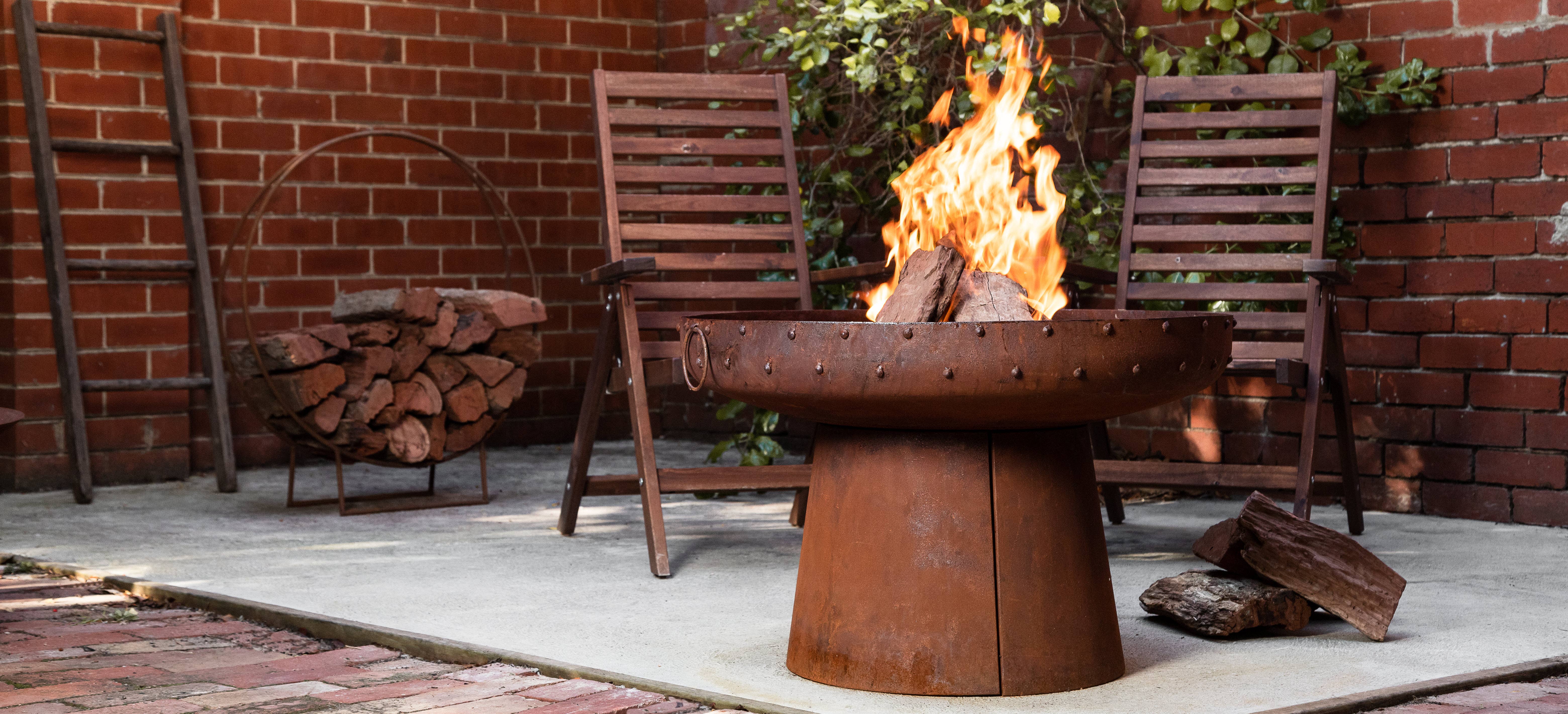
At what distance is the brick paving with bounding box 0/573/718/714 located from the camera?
2301 mm

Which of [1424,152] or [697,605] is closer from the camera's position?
[697,605]

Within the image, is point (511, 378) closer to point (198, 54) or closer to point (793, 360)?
point (198, 54)

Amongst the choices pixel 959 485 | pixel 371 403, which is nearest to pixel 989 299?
pixel 959 485

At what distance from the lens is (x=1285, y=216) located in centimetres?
430

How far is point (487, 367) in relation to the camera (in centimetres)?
453

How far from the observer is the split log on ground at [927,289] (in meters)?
2.52

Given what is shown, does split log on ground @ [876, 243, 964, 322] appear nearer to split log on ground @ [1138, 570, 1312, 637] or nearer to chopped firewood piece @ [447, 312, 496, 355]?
split log on ground @ [1138, 570, 1312, 637]

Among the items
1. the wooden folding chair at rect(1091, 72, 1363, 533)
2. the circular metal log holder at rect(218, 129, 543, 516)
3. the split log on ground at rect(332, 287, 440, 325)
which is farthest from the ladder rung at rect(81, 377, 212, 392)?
the wooden folding chair at rect(1091, 72, 1363, 533)

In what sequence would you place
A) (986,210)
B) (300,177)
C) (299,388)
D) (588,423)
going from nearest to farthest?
(986,210) → (588,423) → (299,388) → (300,177)

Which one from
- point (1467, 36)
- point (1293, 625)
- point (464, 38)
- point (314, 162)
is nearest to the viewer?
point (1293, 625)

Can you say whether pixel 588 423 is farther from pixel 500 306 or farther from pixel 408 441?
pixel 500 306

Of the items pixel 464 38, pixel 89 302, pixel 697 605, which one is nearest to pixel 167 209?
pixel 89 302

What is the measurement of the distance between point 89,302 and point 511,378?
131 centimetres

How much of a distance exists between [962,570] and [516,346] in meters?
2.53
